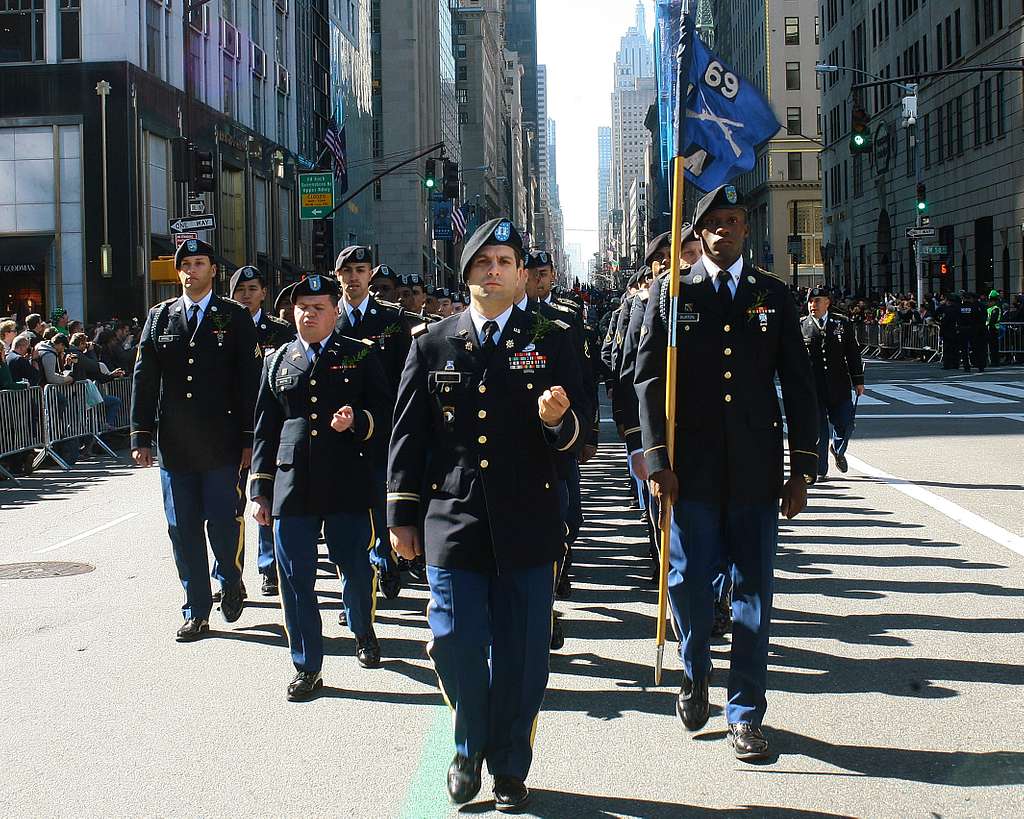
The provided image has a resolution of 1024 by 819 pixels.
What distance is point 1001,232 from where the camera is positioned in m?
46.6

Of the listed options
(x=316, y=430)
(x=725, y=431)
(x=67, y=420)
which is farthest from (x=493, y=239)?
(x=67, y=420)

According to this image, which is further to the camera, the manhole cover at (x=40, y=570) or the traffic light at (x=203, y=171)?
the traffic light at (x=203, y=171)

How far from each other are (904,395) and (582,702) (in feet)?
70.7

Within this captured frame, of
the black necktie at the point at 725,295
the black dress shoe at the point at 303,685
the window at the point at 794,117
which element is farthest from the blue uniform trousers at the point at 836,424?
the window at the point at 794,117

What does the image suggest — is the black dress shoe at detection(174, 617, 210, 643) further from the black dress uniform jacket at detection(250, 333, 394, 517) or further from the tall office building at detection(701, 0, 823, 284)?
the tall office building at detection(701, 0, 823, 284)

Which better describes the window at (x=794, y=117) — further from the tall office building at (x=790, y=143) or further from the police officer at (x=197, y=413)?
the police officer at (x=197, y=413)

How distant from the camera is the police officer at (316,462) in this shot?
6.57 meters

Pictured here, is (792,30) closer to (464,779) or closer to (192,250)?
(192,250)

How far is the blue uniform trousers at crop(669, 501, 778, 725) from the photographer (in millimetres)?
5441

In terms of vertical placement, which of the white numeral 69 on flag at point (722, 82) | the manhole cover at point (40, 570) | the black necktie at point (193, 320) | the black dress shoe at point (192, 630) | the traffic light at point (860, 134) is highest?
the traffic light at point (860, 134)

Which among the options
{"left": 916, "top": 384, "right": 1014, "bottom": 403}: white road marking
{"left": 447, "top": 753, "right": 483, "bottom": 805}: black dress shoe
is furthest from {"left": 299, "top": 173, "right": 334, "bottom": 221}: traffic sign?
{"left": 447, "top": 753, "right": 483, "bottom": 805}: black dress shoe

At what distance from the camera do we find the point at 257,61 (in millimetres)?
50250

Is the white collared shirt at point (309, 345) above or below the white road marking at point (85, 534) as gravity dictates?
above

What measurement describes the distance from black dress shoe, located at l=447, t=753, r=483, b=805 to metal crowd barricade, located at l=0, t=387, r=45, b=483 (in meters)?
13.1
